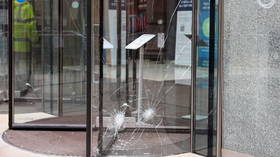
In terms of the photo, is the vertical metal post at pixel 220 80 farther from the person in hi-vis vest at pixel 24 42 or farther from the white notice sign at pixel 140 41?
the person in hi-vis vest at pixel 24 42

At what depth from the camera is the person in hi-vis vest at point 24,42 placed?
20.5ft

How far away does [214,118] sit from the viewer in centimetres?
394

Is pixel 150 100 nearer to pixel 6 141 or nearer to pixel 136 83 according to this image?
pixel 136 83

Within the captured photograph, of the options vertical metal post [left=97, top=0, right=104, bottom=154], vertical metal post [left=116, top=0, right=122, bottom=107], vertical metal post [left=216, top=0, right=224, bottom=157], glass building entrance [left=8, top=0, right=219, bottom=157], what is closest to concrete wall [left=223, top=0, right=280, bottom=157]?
vertical metal post [left=216, top=0, right=224, bottom=157]

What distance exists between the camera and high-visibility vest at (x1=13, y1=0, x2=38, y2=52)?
6.24 meters

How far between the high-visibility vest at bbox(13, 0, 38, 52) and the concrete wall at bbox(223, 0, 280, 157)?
11.5 feet

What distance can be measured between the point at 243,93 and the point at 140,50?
1151 millimetres

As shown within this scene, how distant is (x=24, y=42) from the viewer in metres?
6.45

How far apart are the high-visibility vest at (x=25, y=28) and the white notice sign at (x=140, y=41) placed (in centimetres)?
261

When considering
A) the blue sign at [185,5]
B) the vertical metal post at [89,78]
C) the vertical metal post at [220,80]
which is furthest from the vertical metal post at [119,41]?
the vertical metal post at [220,80]

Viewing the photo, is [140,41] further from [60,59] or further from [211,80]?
[60,59]

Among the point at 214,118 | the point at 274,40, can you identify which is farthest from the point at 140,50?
the point at 274,40

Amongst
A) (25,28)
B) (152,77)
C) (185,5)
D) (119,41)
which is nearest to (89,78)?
(119,41)

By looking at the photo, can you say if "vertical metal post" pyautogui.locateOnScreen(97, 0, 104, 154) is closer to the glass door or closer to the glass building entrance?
the glass building entrance
